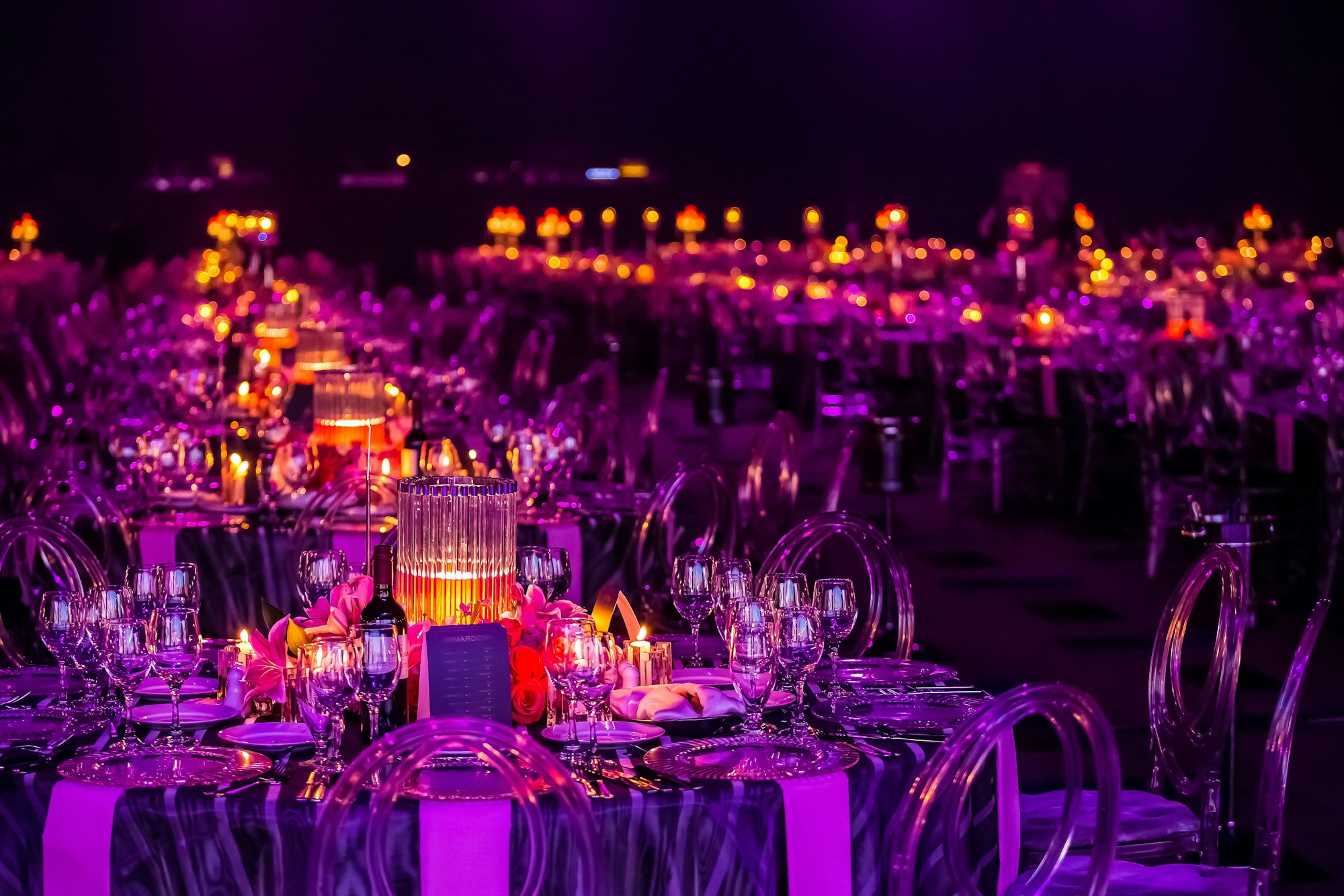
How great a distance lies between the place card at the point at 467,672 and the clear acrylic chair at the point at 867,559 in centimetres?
109

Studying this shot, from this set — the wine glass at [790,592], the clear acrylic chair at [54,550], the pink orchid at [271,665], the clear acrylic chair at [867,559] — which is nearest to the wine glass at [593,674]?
the wine glass at [790,592]

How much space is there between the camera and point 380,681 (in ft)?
7.89

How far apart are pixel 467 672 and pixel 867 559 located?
1.43m

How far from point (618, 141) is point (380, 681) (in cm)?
1660

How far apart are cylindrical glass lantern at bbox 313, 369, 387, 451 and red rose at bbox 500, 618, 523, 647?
2.52 meters

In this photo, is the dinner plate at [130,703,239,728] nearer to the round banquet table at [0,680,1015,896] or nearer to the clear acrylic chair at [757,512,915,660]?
the round banquet table at [0,680,1015,896]

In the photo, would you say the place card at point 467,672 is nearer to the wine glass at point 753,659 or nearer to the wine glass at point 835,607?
the wine glass at point 753,659

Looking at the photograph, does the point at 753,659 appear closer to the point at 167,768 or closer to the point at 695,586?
the point at 695,586

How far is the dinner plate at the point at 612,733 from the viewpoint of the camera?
256cm

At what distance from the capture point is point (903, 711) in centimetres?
281

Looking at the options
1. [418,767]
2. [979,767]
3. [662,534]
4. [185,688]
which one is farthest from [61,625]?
[662,534]

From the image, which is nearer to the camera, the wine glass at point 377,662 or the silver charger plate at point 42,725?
the wine glass at point 377,662

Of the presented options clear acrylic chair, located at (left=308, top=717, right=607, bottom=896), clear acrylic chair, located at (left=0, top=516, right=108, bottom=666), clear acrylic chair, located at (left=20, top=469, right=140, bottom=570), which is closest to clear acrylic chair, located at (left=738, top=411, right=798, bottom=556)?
clear acrylic chair, located at (left=20, top=469, right=140, bottom=570)

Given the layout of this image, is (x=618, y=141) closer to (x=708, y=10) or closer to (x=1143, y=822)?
(x=708, y=10)
